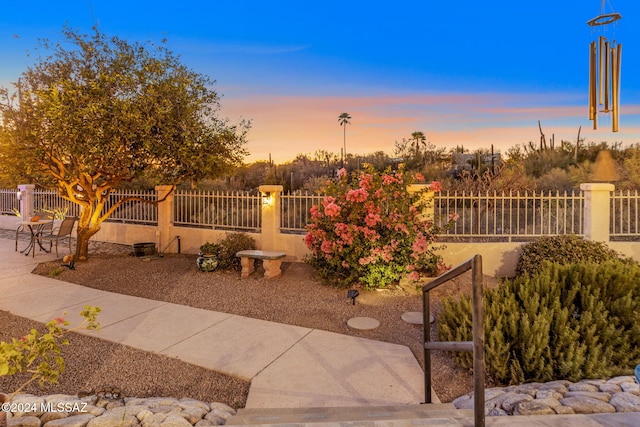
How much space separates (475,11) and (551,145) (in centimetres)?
1600

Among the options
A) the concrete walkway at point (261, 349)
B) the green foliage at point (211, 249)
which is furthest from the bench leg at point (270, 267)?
the concrete walkway at point (261, 349)

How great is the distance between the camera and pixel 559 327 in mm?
3760

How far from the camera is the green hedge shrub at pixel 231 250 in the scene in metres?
8.52

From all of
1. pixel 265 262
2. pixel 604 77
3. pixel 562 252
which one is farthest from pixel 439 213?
pixel 265 262

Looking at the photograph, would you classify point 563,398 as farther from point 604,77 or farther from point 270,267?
point 604,77

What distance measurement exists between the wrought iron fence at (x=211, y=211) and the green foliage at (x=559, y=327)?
6424mm

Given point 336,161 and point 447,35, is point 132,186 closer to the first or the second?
point 447,35

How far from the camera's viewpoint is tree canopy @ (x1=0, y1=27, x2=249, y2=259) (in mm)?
7887

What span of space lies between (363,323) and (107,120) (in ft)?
21.7

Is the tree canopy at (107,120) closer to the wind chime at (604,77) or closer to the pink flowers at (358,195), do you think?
the pink flowers at (358,195)

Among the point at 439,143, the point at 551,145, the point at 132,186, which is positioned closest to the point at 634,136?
the point at 551,145

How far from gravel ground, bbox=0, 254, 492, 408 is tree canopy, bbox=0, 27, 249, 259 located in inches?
82.4

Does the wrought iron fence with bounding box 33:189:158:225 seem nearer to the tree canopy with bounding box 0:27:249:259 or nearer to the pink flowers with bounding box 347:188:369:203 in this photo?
the tree canopy with bounding box 0:27:249:259

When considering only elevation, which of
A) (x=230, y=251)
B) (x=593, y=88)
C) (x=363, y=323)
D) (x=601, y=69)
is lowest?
(x=363, y=323)
